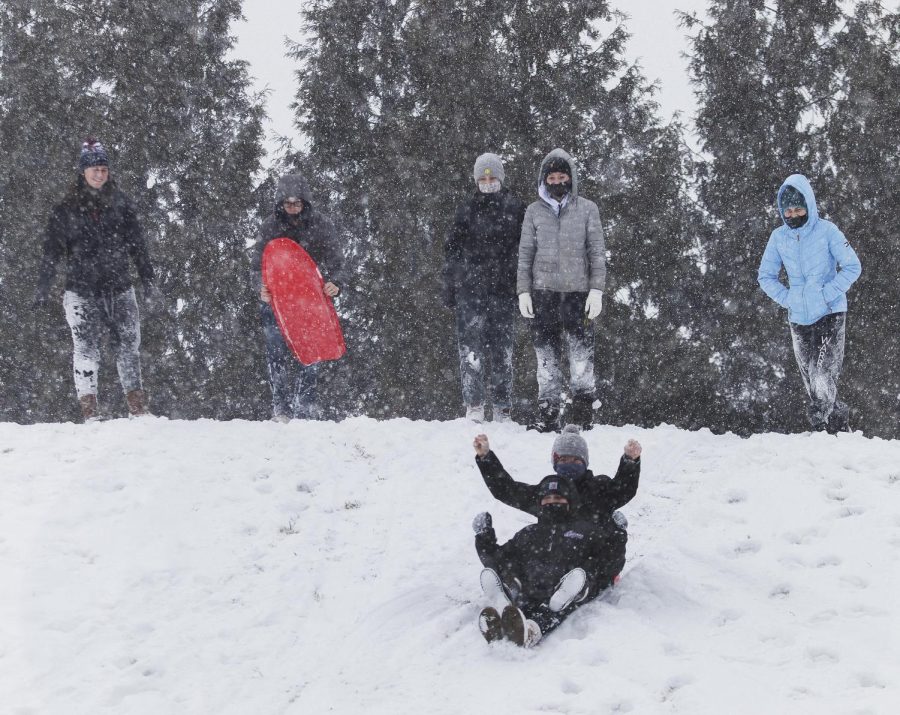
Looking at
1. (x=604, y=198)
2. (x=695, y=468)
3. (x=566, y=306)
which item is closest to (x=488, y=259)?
(x=566, y=306)

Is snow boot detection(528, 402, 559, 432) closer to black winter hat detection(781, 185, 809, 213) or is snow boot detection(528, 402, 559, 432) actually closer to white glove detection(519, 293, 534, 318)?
white glove detection(519, 293, 534, 318)

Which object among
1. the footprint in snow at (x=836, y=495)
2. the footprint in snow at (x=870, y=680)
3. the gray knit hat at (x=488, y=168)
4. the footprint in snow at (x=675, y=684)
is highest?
the gray knit hat at (x=488, y=168)

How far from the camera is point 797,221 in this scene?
8.34 metres

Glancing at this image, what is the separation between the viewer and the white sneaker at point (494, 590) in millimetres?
5414

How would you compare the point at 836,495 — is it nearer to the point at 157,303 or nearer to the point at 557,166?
the point at 557,166

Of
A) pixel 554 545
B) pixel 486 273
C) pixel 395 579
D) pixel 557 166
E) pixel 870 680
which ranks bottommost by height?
pixel 870 680

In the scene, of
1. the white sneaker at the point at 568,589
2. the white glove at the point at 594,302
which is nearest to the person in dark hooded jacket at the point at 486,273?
the white glove at the point at 594,302

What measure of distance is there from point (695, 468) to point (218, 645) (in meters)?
4.27

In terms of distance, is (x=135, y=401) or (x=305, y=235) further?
(x=305, y=235)

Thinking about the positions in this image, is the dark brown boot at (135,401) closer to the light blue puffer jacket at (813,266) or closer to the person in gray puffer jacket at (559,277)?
the person in gray puffer jacket at (559,277)

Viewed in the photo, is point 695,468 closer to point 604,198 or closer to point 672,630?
point 672,630

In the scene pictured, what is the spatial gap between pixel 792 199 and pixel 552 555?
14.8 feet

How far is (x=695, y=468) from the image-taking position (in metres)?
7.80

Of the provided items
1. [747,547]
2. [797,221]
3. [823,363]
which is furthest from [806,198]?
[747,547]
